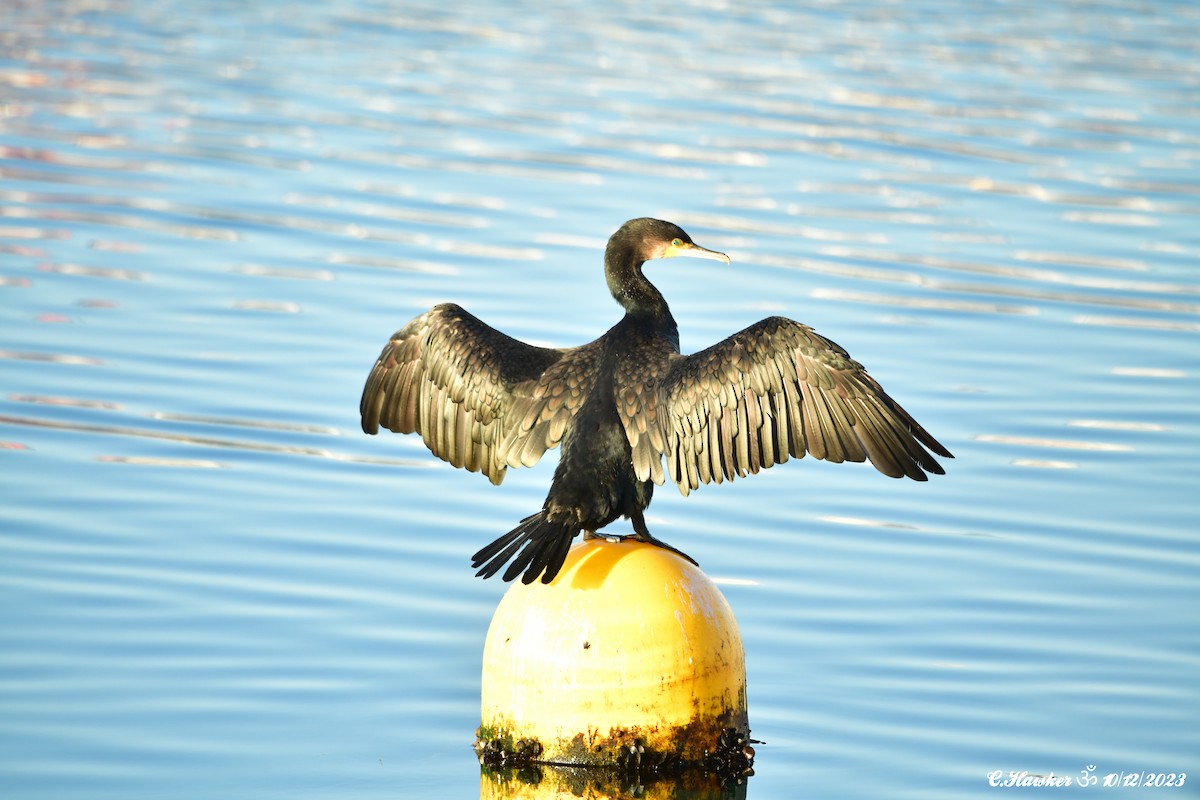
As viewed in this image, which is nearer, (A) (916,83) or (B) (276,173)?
(B) (276,173)

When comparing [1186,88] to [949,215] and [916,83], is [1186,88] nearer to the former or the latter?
[916,83]

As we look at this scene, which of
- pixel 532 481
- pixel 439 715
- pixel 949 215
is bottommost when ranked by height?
pixel 439 715

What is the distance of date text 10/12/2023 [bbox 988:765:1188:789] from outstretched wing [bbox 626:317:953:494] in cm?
115

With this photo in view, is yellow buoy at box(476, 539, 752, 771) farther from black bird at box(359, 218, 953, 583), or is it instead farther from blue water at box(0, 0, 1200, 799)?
blue water at box(0, 0, 1200, 799)

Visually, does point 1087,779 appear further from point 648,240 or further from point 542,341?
point 542,341

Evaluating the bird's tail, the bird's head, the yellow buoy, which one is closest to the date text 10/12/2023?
the yellow buoy

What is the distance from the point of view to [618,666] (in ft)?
19.7

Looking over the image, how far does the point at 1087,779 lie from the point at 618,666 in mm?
1898

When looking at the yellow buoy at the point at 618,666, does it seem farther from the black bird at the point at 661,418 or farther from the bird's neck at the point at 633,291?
the bird's neck at the point at 633,291

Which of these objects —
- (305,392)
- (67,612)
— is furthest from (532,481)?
(67,612)

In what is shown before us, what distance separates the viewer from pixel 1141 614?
8.25m

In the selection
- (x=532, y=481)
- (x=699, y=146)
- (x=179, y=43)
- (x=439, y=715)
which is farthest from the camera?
(x=179, y=43)

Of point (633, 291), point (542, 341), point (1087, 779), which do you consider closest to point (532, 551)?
point (633, 291)

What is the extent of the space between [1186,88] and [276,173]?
11.0m
